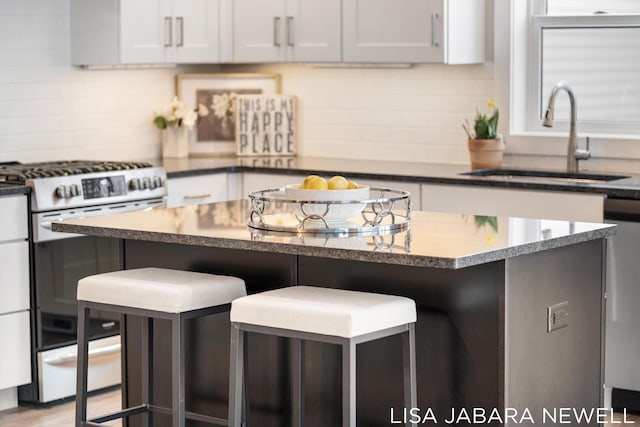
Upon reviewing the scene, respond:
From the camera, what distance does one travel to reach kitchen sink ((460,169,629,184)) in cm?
516

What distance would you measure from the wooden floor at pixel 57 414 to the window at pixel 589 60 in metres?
1.58

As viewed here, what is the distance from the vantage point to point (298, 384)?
11.5ft

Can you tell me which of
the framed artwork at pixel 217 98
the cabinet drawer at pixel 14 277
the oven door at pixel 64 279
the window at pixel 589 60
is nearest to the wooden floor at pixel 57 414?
the oven door at pixel 64 279

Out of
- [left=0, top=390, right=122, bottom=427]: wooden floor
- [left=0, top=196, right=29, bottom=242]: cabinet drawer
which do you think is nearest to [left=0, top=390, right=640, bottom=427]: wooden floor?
[left=0, top=390, right=122, bottom=427]: wooden floor

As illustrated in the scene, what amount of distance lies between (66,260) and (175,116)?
1506 millimetres

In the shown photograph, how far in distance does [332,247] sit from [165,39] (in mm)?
3021

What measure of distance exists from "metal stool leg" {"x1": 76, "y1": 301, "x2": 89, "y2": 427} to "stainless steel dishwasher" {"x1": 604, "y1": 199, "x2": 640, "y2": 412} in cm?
224

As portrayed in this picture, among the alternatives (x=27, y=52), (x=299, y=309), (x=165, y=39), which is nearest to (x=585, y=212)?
(x=299, y=309)

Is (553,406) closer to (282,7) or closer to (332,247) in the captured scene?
(332,247)

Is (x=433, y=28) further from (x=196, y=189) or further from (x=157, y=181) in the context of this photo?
(x=157, y=181)

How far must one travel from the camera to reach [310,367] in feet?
12.0

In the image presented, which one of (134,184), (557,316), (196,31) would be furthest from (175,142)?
(557,316)

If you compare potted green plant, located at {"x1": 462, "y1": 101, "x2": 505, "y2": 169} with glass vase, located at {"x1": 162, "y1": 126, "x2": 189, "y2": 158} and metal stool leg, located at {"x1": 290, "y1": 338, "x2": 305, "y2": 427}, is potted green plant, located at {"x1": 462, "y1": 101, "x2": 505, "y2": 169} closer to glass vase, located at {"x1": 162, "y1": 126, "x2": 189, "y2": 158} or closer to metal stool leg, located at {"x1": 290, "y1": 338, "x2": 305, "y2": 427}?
glass vase, located at {"x1": 162, "y1": 126, "x2": 189, "y2": 158}

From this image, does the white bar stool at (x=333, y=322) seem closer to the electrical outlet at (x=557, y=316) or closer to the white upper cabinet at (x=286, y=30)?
the electrical outlet at (x=557, y=316)
